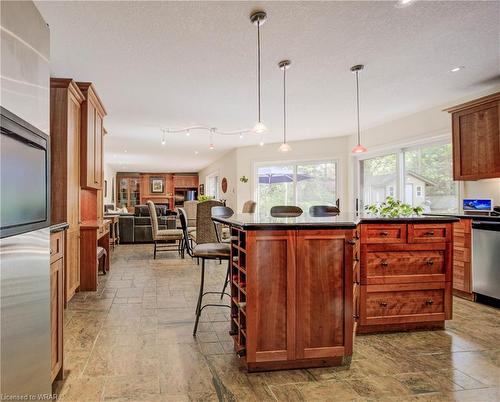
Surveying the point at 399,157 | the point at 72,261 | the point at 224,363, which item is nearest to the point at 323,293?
the point at 224,363

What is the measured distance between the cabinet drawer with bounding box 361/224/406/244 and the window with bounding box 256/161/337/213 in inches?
180

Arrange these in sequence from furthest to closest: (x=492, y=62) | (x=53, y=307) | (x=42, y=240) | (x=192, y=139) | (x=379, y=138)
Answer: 1. (x=192, y=139)
2. (x=379, y=138)
3. (x=492, y=62)
4. (x=53, y=307)
5. (x=42, y=240)

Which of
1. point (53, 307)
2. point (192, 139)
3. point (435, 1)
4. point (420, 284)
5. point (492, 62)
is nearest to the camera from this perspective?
point (53, 307)

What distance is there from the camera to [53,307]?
1.77 meters

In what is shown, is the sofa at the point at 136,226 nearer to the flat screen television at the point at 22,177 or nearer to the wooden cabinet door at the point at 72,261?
the wooden cabinet door at the point at 72,261

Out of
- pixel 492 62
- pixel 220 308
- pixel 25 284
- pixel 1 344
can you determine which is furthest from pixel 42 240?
pixel 492 62

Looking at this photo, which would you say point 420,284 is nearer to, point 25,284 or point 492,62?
point 492,62

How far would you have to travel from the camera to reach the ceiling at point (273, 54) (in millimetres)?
2418

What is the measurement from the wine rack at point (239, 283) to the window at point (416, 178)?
3.58m

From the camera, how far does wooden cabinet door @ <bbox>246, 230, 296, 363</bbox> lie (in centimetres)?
199

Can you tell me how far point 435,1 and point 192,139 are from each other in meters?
5.33

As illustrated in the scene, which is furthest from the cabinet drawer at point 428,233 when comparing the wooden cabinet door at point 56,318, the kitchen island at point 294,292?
the wooden cabinet door at point 56,318

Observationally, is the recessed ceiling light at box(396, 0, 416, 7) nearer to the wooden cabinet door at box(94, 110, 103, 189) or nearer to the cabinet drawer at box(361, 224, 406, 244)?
the cabinet drawer at box(361, 224, 406, 244)

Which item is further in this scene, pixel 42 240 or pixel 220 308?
pixel 220 308
